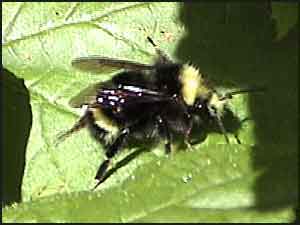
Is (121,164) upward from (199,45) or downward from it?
downward

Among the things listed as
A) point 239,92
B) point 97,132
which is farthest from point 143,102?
point 239,92

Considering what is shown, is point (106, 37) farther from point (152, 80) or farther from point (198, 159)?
point (198, 159)

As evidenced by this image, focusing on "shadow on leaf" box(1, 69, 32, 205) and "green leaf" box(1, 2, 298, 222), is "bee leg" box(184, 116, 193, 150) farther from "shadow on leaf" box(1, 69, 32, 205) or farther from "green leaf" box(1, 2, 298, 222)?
"shadow on leaf" box(1, 69, 32, 205)

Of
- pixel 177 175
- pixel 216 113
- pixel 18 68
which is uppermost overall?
pixel 18 68

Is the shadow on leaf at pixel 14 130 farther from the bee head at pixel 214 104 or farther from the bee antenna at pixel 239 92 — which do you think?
the bee antenna at pixel 239 92

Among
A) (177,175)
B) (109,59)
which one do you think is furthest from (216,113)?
(177,175)

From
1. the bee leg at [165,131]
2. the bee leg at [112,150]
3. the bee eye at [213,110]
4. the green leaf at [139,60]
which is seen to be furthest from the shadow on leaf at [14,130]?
the bee eye at [213,110]

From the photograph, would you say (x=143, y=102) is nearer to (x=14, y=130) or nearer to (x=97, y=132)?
(x=97, y=132)
